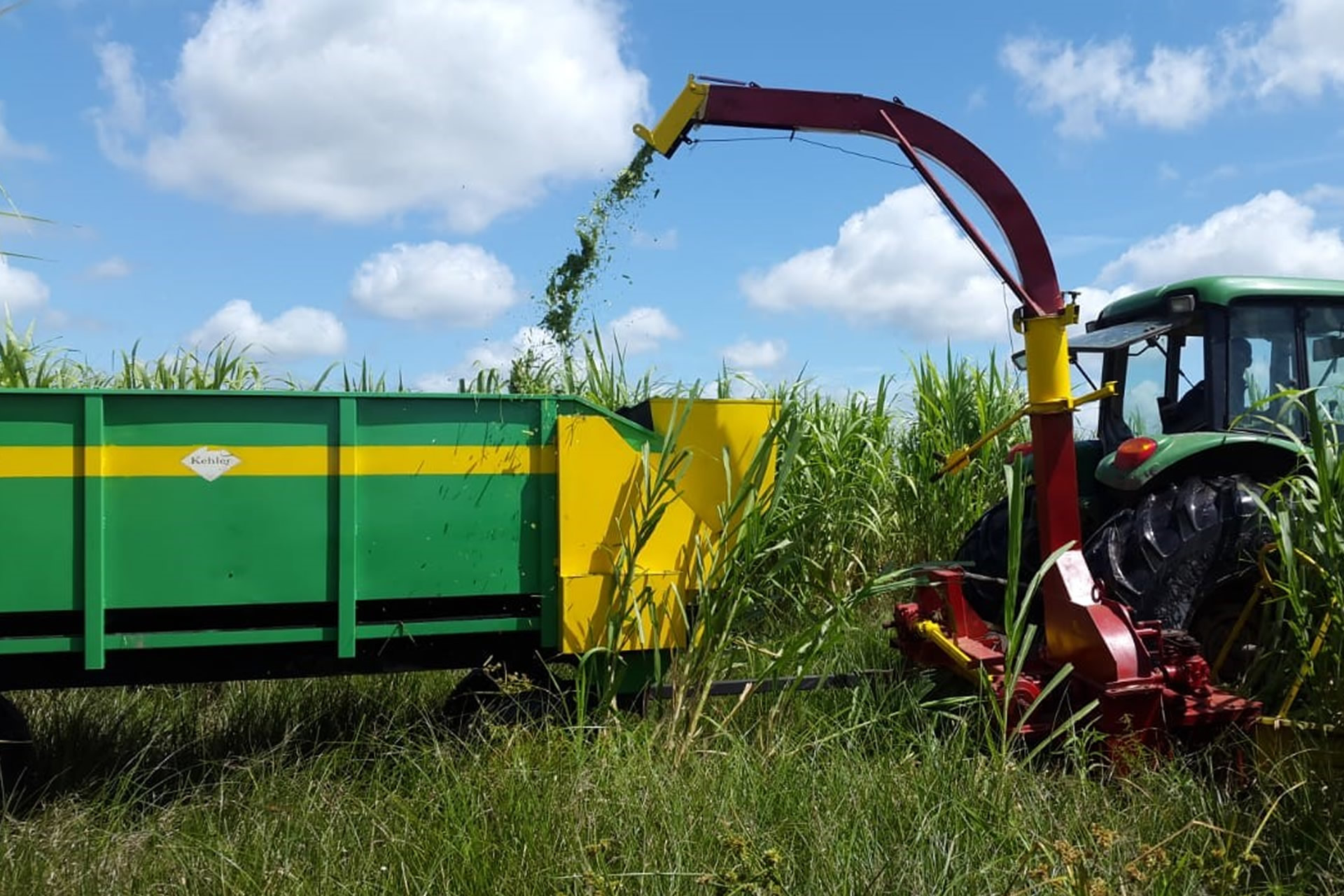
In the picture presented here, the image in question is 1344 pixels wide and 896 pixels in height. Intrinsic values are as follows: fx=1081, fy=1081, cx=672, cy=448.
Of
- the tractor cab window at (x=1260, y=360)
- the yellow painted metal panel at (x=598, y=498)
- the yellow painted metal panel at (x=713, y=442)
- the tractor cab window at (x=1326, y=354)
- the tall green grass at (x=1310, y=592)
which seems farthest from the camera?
the tractor cab window at (x=1326, y=354)

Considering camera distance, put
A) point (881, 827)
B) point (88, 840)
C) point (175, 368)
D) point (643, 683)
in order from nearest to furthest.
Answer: point (881, 827) < point (88, 840) < point (643, 683) < point (175, 368)

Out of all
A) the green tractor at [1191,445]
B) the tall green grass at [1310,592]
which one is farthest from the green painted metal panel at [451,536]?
the tall green grass at [1310,592]

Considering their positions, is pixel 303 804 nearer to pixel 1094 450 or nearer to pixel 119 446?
pixel 119 446

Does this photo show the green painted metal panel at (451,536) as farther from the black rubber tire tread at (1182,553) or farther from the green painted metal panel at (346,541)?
the black rubber tire tread at (1182,553)

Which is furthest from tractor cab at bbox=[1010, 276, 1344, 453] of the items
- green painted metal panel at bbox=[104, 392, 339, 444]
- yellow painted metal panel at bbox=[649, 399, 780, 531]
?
green painted metal panel at bbox=[104, 392, 339, 444]

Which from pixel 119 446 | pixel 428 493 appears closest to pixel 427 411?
pixel 428 493

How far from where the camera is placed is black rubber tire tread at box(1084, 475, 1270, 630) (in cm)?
394

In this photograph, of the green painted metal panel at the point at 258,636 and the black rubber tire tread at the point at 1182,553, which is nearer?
the green painted metal panel at the point at 258,636

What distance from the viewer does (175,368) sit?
20.2ft

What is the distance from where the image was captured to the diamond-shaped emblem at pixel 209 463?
3764mm

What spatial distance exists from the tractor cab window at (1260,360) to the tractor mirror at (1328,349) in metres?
0.11

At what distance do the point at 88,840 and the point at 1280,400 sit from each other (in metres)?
4.60

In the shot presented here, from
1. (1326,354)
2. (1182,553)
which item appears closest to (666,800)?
(1182,553)

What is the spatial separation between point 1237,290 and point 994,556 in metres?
1.49
